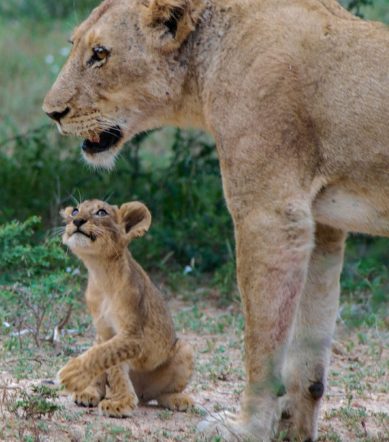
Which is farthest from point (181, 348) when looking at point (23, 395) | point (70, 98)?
point (70, 98)

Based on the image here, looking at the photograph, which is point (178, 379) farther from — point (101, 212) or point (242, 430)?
point (101, 212)

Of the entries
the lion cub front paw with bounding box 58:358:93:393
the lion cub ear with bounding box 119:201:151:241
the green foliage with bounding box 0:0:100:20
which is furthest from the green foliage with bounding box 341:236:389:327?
the green foliage with bounding box 0:0:100:20

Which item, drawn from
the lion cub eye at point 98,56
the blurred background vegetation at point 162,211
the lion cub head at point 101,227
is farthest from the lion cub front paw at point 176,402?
the blurred background vegetation at point 162,211

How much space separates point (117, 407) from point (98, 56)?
1544mm

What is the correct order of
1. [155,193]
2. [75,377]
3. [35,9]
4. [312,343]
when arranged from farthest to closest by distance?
[35,9] < [155,193] < [312,343] < [75,377]

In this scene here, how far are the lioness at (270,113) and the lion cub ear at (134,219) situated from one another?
0.53 metres

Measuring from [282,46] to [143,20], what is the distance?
0.66m

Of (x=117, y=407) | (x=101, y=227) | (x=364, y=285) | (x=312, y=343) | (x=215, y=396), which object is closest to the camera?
(x=117, y=407)

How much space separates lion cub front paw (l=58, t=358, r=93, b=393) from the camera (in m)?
5.15

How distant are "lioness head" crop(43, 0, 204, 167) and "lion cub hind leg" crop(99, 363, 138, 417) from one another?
41.9 inches

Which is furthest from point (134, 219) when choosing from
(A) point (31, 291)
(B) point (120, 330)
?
(A) point (31, 291)

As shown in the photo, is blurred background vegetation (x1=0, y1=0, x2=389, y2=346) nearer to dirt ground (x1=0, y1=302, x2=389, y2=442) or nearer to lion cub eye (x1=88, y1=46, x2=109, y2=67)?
dirt ground (x1=0, y1=302, x2=389, y2=442)

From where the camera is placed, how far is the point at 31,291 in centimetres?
686

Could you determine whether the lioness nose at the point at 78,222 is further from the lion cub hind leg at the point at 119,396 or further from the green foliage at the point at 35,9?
the green foliage at the point at 35,9
